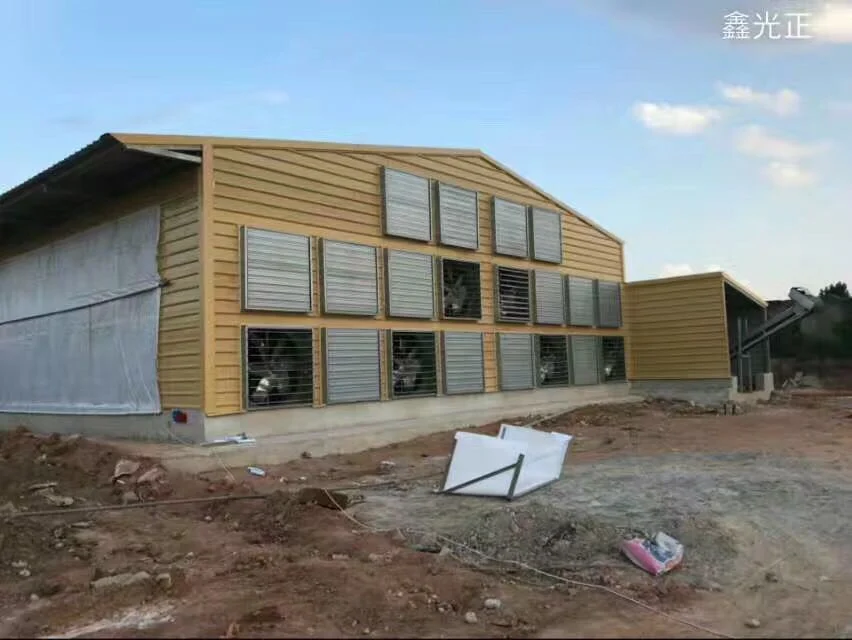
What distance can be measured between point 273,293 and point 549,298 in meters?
8.06

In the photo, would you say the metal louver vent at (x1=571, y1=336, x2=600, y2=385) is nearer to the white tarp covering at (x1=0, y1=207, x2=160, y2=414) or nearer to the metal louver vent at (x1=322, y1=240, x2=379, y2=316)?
the metal louver vent at (x1=322, y1=240, x2=379, y2=316)

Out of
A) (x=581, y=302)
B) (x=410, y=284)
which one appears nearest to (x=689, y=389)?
(x=581, y=302)

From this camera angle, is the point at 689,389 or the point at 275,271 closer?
the point at 275,271

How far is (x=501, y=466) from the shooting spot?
790cm

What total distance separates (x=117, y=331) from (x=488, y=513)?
8.31 metres

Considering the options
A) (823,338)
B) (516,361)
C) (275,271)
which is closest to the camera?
(275,271)

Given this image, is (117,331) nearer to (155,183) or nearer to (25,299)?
(155,183)

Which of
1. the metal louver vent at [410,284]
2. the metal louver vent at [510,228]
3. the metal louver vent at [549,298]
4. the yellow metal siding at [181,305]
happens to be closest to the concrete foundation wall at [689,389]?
A: the metal louver vent at [549,298]

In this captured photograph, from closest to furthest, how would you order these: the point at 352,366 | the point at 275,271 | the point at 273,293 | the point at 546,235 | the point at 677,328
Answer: the point at 273,293
the point at 275,271
the point at 352,366
the point at 546,235
the point at 677,328

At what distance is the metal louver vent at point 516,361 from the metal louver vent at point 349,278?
392 cm

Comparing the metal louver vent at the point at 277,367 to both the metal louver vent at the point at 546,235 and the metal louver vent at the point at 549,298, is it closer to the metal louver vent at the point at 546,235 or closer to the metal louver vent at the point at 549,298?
the metal louver vent at the point at 549,298

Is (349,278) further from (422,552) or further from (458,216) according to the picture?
(422,552)

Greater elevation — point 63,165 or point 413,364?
point 63,165

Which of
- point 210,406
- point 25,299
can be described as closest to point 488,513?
point 210,406
